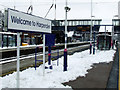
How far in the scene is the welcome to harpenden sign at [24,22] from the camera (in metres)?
4.39

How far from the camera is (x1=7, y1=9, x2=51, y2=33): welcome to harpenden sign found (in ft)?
14.4

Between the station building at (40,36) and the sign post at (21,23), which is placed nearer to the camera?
the sign post at (21,23)

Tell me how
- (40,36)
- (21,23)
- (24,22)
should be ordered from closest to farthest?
(21,23), (24,22), (40,36)

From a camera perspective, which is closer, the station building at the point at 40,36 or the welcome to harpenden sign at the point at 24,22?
the welcome to harpenden sign at the point at 24,22

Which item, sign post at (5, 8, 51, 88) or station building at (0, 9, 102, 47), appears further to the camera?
station building at (0, 9, 102, 47)

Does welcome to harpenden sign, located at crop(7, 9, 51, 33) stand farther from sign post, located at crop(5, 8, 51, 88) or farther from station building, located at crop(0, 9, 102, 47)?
station building, located at crop(0, 9, 102, 47)

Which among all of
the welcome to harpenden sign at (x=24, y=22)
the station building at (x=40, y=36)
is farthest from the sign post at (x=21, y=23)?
the station building at (x=40, y=36)

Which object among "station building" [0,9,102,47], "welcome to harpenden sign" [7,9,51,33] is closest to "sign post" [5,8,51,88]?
"welcome to harpenden sign" [7,9,51,33]

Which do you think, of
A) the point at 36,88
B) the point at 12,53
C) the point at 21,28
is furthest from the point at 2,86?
the point at 12,53

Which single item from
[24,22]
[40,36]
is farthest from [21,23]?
[40,36]

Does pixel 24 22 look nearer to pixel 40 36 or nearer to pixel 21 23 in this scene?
pixel 21 23

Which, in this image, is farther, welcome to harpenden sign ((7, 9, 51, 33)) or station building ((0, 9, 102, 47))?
station building ((0, 9, 102, 47))

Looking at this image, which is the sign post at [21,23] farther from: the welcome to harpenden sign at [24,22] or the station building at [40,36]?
the station building at [40,36]

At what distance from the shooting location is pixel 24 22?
16.7 ft
